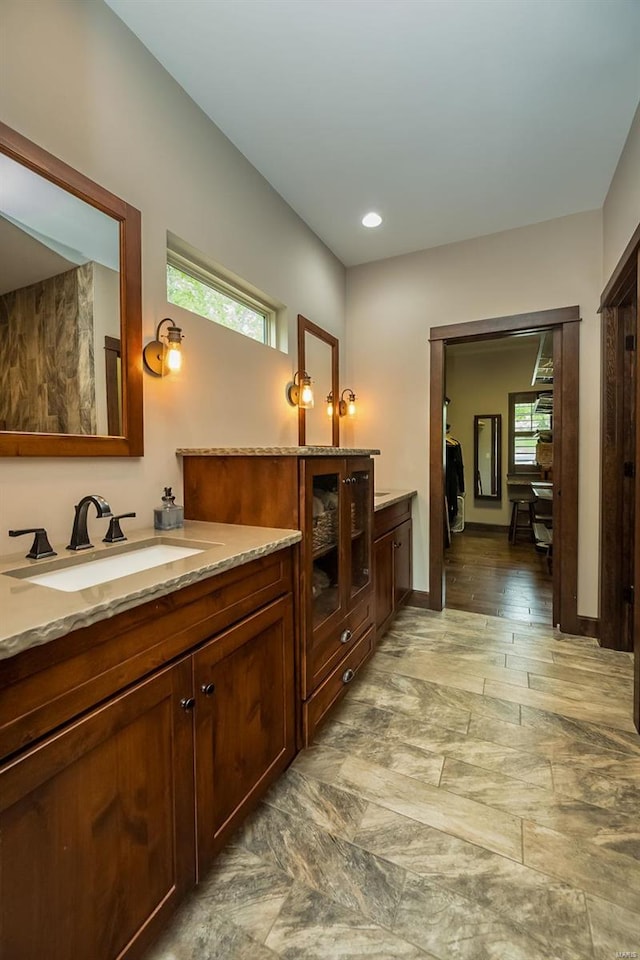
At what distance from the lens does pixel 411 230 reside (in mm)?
3014

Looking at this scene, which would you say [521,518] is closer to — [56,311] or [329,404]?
[329,404]

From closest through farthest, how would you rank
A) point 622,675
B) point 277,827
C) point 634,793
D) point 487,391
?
point 277,827
point 634,793
point 622,675
point 487,391

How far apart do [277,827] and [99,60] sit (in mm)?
2815

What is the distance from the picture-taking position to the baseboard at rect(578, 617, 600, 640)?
2.77m

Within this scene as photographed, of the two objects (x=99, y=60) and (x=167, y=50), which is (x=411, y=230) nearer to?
(x=167, y=50)

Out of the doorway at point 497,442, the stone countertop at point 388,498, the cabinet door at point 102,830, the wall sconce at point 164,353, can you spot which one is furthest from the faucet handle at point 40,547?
the doorway at point 497,442

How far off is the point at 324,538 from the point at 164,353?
3.47ft

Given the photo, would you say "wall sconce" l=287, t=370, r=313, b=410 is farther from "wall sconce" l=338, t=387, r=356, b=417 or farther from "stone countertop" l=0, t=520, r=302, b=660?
"stone countertop" l=0, t=520, r=302, b=660

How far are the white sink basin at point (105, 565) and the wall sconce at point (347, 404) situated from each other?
2.28 meters

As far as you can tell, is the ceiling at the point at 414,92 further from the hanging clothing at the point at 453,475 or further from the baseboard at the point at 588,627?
the hanging clothing at the point at 453,475

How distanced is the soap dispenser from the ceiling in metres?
1.88

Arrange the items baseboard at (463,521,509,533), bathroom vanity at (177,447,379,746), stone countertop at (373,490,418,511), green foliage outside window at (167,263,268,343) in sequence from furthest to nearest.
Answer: baseboard at (463,521,509,533) < stone countertop at (373,490,418,511) < green foliage outside window at (167,263,268,343) < bathroom vanity at (177,447,379,746)

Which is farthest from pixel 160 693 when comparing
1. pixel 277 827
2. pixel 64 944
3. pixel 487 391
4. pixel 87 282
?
pixel 487 391

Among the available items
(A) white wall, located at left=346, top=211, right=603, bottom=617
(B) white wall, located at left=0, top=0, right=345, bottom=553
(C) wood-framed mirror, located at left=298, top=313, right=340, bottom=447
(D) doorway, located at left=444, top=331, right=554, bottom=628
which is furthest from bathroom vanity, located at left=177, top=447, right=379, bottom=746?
(D) doorway, located at left=444, top=331, right=554, bottom=628
